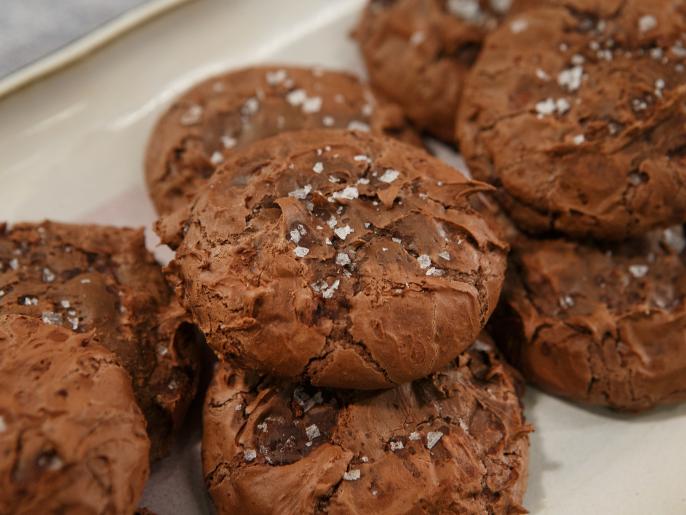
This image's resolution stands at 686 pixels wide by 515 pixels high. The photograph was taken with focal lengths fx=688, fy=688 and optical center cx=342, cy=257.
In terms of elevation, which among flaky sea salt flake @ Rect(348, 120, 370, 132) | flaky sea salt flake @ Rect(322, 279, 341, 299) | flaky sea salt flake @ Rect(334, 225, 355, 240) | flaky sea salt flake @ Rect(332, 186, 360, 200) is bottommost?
flaky sea salt flake @ Rect(348, 120, 370, 132)

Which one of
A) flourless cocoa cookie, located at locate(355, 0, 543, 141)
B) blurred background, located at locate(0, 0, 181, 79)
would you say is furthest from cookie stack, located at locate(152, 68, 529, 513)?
blurred background, located at locate(0, 0, 181, 79)

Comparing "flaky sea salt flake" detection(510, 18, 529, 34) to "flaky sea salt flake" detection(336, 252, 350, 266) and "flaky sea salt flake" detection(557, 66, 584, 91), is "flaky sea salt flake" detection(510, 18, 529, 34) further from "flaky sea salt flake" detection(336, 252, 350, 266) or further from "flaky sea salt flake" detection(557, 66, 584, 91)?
"flaky sea salt flake" detection(336, 252, 350, 266)

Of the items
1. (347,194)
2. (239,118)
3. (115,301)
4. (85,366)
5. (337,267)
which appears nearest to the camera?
(85,366)

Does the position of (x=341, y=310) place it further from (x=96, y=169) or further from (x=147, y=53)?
(x=147, y=53)

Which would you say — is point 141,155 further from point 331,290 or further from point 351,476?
point 351,476

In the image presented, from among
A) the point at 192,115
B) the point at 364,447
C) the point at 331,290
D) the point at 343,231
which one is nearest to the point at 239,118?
the point at 192,115

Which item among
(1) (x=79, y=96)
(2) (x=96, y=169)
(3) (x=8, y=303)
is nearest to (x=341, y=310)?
(3) (x=8, y=303)
